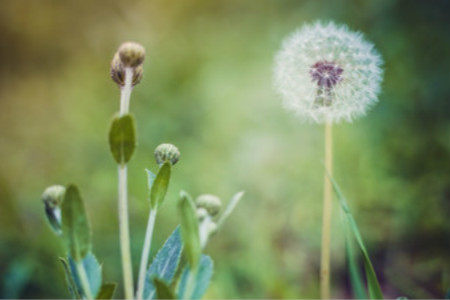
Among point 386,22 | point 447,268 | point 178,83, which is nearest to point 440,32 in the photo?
point 386,22

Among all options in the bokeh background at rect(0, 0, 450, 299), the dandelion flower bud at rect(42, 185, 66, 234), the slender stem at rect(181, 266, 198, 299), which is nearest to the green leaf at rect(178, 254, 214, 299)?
the slender stem at rect(181, 266, 198, 299)

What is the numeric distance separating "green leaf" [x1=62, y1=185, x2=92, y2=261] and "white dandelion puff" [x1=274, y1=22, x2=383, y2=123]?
41 centimetres

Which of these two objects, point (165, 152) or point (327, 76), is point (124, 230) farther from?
point (327, 76)

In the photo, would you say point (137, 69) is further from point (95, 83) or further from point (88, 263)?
point (95, 83)

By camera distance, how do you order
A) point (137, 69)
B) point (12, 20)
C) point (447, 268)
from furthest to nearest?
point (12, 20), point (447, 268), point (137, 69)

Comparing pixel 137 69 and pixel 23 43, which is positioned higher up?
pixel 23 43

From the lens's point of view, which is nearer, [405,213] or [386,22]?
[405,213]

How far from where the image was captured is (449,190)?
1217mm

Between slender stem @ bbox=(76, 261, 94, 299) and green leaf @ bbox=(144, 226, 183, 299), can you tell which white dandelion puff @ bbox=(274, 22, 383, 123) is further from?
slender stem @ bbox=(76, 261, 94, 299)

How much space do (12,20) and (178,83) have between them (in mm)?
513

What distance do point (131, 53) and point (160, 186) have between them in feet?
0.44

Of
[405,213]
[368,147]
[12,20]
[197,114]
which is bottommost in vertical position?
[405,213]

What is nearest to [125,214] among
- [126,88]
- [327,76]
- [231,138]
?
[126,88]

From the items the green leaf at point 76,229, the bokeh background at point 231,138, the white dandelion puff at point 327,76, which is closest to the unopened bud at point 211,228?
the green leaf at point 76,229
